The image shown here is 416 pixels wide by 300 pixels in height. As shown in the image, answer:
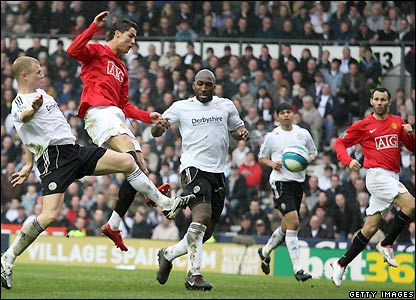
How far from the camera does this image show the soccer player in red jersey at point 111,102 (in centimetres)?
1211

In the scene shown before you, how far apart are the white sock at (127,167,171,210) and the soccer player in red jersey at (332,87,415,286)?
11.0ft

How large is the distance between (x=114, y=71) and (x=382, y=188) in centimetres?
421

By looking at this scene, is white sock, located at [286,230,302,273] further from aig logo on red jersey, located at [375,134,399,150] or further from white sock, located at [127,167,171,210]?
white sock, located at [127,167,171,210]

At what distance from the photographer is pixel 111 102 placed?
12344 millimetres

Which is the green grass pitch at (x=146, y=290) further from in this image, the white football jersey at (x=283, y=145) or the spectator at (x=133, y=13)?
the spectator at (x=133, y=13)

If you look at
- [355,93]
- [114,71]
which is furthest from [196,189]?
[355,93]

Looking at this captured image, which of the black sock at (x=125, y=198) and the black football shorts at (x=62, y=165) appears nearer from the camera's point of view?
the black football shorts at (x=62, y=165)

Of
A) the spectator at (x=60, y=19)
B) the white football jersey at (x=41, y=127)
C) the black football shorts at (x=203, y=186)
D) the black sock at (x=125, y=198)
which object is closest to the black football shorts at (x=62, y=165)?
the white football jersey at (x=41, y=127)

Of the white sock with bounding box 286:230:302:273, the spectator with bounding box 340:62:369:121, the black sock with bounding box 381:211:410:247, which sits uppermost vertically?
the spectator with bounding box 340:62:369:121

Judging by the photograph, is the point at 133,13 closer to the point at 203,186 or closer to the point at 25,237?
the point at 203,186

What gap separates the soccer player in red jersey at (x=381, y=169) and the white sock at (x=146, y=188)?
3.36 meters

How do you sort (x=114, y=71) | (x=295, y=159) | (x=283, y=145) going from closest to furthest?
1. (x=114, y=71)
2. (x=295, y=159)
3. (x=283, y=145)

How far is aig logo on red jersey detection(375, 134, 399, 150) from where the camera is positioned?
14.1 meters

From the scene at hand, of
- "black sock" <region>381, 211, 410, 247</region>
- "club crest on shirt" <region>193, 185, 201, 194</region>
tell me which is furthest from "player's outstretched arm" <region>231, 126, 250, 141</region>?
"black sock" <region>381, 211, 410, 247</region>
